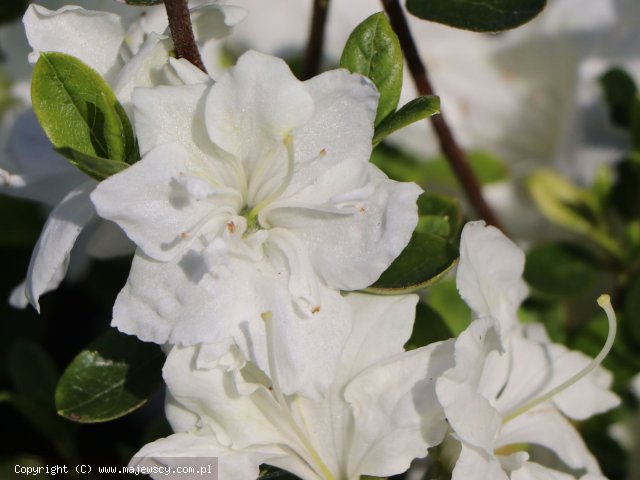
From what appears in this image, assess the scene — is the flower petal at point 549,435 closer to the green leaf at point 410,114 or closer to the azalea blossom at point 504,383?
the azalea blossom at point 504,383

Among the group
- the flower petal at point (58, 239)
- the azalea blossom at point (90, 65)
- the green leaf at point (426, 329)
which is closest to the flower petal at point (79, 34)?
the azalea blossom at point (90, 65)

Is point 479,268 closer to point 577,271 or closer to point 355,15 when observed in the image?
point 577,271

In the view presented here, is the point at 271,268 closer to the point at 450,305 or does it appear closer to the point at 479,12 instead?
the point at 479,12

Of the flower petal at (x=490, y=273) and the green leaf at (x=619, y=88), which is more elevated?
the flower petal at (x=490, y=273)

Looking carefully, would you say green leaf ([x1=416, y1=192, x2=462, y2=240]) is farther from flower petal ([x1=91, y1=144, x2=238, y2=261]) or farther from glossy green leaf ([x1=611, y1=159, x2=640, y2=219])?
glossy green leaf ([x1=611, y1=159, x2=640, y2=219])

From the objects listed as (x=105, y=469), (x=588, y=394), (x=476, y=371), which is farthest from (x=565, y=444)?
(x=105, y=469)
